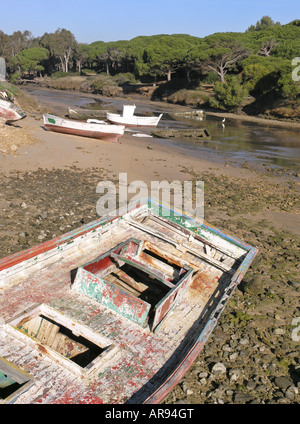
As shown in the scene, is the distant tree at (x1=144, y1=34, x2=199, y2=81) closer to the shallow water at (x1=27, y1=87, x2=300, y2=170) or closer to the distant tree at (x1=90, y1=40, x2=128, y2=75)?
the distant tree at (x1=90, y1=40, x2=128, y2=75)

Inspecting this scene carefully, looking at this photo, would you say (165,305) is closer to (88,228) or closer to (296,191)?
(88,228)

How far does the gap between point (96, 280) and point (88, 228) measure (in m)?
1.76

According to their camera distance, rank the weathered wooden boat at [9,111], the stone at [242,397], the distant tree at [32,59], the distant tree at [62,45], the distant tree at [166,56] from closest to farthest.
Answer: the stone at [242,397] → the weathered wooden boat at [9,111] → the distant tree at [166,56] → the distant tree at [32,59] → the distant tree at [62,45]

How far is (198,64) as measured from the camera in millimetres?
55344

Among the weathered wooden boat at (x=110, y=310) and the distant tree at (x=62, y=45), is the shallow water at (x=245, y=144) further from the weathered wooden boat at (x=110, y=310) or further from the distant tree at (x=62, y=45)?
the distant tree at (x=62, y=45)

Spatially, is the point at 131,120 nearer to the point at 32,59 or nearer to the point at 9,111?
the point at 9,111

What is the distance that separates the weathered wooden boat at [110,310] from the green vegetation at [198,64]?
42.6 metres

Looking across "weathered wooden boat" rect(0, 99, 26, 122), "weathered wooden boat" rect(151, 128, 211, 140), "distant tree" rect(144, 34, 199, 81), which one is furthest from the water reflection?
"distant tree" rect(144, 34, 199, 81)

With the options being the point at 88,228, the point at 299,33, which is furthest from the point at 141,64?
the point at 88,228

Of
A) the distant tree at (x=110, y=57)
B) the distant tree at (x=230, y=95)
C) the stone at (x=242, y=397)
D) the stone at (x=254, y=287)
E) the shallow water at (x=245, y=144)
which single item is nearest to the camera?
the stone at (x=242, y=397)

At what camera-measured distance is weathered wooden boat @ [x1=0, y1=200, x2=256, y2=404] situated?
150 inches

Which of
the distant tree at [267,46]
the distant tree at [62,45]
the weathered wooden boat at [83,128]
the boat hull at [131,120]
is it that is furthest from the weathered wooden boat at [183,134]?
the distant tree at [62,45]

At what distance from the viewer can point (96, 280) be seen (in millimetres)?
5090

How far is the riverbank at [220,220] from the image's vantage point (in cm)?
514
